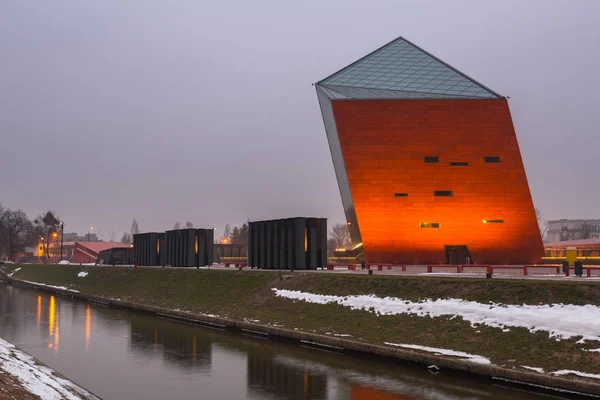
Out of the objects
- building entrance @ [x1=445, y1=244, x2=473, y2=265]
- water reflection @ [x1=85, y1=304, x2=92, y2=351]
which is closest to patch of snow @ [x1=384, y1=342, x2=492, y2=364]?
water reflection @ [x1=85, y1=304, x2=92, y2=351]

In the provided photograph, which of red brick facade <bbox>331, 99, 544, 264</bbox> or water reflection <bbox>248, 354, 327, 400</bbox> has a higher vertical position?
red brick facade <bbox>331, 99, 544, 264</bbox>

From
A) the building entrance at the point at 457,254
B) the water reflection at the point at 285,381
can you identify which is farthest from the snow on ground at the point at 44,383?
the building entrance at the point at 457,254

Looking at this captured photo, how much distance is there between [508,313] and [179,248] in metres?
47.1

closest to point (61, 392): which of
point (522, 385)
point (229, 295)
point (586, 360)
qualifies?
point (522, 385)

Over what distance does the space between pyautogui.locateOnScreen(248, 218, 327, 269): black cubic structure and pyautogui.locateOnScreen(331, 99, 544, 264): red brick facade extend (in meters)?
11.2

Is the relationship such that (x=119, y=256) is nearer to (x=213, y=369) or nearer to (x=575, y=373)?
(x=213, y=369)

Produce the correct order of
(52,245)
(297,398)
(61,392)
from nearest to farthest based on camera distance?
1. (61,392)
2. (297,398)
3. (52,245)

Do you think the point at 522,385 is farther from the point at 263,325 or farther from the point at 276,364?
the point at 263,325

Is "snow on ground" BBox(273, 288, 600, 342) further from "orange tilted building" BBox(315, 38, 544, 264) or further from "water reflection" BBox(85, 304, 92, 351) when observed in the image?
"orange tilted building" BBox(315, 38, 544, 264)

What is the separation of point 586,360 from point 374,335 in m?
8.82

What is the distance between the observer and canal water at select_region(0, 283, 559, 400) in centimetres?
1673

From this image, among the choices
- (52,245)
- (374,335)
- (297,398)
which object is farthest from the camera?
(52,245)

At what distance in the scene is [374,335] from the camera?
2377 cm

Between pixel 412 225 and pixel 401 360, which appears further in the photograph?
pixel 412 225
